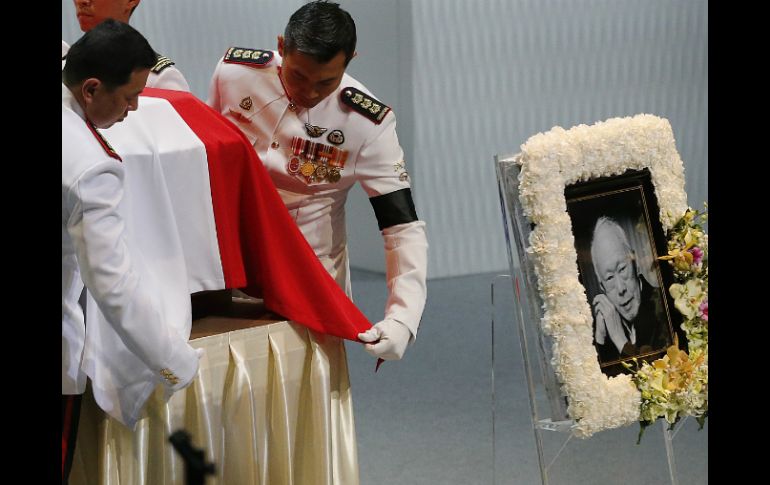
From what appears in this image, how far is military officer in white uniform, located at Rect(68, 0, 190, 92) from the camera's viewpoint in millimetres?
2561

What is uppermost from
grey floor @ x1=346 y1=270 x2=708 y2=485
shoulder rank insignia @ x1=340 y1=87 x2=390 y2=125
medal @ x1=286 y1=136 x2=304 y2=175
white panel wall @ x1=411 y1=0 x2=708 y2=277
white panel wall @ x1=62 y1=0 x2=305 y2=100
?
white panel wall @ x1=62 y1=0 x2=305 y2=100

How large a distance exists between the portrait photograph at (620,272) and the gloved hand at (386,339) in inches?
16.4

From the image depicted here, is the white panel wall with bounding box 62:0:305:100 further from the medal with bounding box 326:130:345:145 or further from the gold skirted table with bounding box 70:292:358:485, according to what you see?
the gold skirted table with bounding box 70:292:358:485

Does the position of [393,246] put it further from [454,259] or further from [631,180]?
[454,259]

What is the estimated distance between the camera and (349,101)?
8.72 ft

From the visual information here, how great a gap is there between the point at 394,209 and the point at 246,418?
0.60 m

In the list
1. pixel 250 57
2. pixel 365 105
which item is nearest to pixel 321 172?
pixel 365 105

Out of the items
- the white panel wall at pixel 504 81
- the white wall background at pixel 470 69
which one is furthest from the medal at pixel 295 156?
the white panel wall at pixel 504 81

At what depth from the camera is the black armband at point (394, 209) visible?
2596 mm

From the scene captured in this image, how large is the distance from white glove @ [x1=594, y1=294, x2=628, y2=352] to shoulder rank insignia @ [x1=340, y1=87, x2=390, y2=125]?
65 centimetres

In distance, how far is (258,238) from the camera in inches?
92.4

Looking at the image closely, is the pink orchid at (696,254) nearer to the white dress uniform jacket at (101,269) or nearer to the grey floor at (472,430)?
the grey floor at (472,430)

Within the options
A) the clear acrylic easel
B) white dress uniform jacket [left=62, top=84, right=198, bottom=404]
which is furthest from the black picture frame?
white dress uniform jacket [left=62, top=84, right=198, bottom=404]

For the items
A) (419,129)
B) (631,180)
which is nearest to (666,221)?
(631,180)
